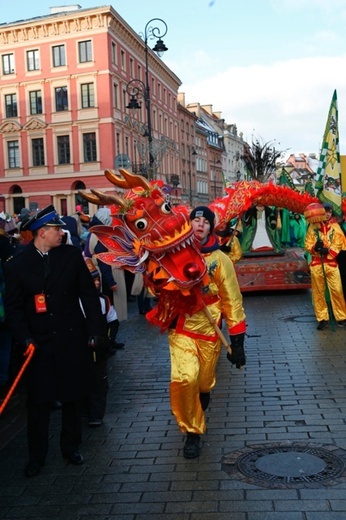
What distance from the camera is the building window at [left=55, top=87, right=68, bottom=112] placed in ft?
143

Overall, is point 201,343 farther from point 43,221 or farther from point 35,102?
point 35,102

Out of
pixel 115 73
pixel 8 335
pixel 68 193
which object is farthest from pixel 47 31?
pixel 8 335

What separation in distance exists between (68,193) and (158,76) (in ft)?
55.0

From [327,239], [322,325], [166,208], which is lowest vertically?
[322,325]

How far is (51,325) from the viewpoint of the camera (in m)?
4.54

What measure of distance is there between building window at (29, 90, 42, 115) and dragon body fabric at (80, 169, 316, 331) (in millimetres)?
41910

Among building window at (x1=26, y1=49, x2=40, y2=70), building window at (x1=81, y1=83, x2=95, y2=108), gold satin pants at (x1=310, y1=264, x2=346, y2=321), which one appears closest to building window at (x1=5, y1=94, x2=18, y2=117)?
building window at (x1=26, y1=49, x2=40, y2=70)

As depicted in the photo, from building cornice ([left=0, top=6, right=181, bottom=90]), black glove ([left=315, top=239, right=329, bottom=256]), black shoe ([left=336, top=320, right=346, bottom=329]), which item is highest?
building cornice ([left=0, top=6, right=181, bottom=90])

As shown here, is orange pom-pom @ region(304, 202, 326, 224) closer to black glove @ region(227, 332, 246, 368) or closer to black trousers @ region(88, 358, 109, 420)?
black trousers @ region(88, 358, 109, 420)

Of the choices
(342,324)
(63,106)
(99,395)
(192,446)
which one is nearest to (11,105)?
(63,106)

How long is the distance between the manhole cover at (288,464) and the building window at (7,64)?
146 ft

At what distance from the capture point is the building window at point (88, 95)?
140 feet

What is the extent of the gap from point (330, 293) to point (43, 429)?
6.02 metres

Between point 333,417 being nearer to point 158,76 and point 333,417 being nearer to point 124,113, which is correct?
point 124,113
